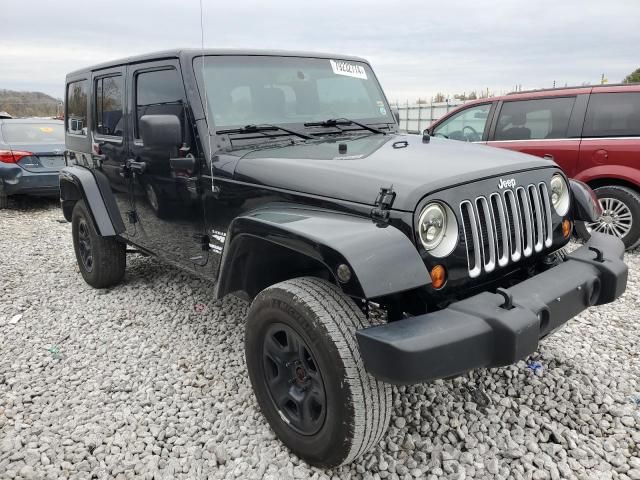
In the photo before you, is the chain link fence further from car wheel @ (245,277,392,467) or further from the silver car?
car wheel @ (245,277,392,467)

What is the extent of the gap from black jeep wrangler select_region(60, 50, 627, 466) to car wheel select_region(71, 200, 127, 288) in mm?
828

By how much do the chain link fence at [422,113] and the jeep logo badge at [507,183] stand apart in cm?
1052

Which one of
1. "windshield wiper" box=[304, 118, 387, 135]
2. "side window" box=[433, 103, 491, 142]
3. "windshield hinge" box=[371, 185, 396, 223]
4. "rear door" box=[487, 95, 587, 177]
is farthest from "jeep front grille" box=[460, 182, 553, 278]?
"side window" box=[433, 103, 491, 142]

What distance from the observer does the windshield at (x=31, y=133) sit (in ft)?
28.3

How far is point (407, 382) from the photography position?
1.83 metres

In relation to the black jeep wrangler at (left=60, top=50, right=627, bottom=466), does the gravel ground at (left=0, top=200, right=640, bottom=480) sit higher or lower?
lower

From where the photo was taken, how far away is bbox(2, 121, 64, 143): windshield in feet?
28.3

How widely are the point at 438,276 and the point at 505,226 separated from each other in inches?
18.3

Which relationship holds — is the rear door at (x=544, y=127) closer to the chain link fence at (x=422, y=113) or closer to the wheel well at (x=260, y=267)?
the wheel well at (x=260, y=267)

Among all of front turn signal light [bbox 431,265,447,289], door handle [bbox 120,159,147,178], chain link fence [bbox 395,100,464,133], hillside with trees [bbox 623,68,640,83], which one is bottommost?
front turn signal light [bbox 431,265,447,289]

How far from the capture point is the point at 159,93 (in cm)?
341

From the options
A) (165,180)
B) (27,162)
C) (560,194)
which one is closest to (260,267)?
(165,180)

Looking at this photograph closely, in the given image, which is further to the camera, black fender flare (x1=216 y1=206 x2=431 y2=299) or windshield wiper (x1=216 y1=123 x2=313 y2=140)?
windshield wiper (x1=216 y1=123 x2=313 y2=140)

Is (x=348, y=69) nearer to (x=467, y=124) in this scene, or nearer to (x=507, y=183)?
(x=507, y=183)
